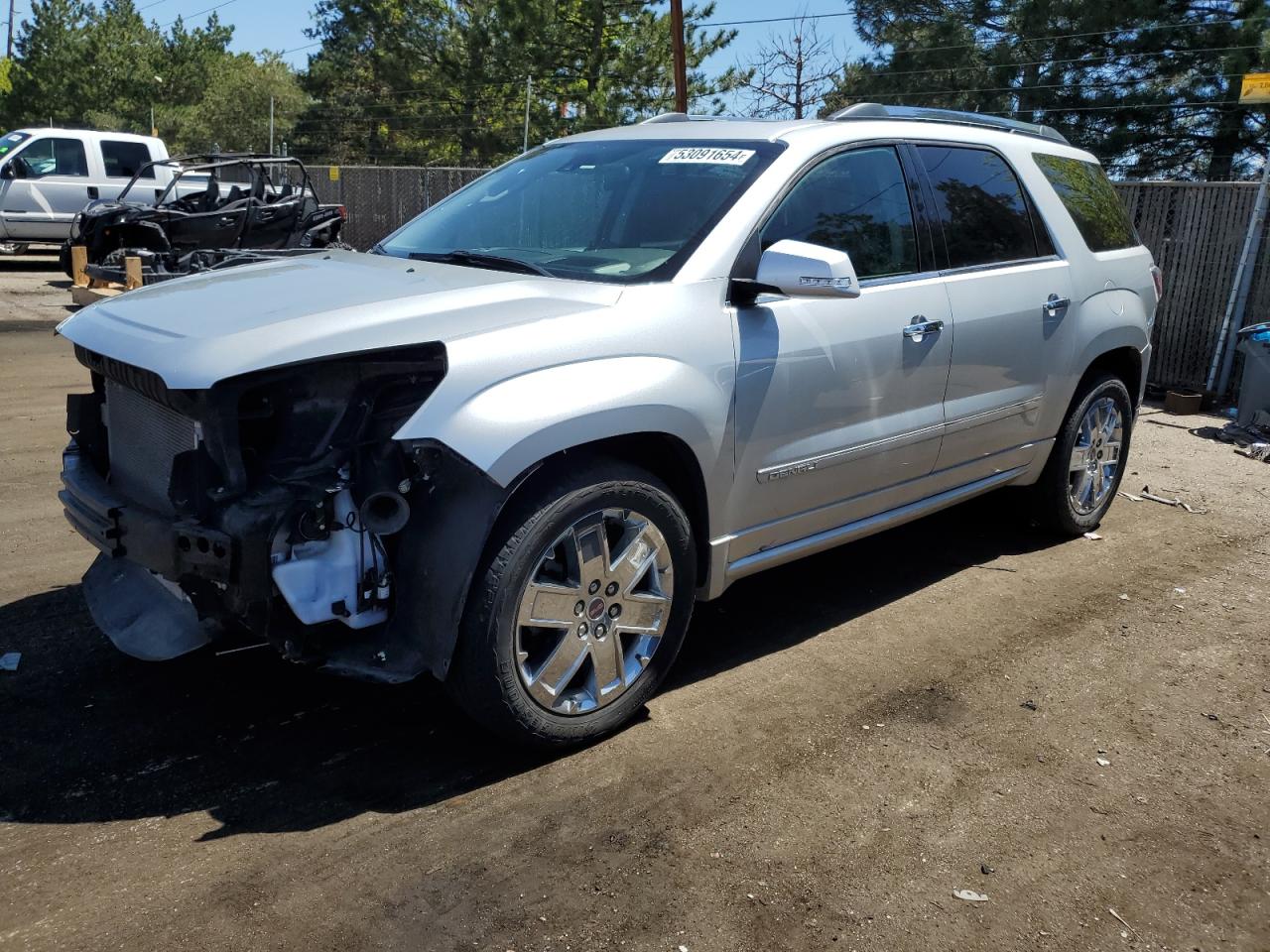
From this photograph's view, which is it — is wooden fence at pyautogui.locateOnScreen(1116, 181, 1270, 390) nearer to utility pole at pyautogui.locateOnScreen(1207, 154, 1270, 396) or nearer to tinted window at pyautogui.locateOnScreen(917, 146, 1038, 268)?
utility pole at pyautogui.locateOnScreen(1207, 154, 1270, 396)

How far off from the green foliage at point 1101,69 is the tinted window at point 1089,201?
41.4 feet

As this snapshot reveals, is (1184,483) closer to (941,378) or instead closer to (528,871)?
(941,378)

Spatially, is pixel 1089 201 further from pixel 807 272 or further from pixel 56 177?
pixel 56 177

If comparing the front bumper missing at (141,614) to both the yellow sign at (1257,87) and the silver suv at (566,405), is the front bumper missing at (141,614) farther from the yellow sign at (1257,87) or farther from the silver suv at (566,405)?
the yellow sign at (1257,87)

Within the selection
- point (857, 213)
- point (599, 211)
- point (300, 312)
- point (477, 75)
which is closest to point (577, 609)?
point (300, 312)

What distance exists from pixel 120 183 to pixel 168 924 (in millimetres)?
19386

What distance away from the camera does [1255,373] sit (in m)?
8.98

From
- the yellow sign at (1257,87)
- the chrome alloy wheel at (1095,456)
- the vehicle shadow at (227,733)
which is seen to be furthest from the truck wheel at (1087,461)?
the yellow sign at (1257,87)

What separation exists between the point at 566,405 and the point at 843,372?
130cm

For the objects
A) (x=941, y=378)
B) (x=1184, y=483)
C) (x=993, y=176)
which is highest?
(x=993, y=176)

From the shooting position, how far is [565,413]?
→ 10.6 feet

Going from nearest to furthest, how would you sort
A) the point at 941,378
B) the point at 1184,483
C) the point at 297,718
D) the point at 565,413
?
the point at 565,413 < the point at 297,718 < the point at 941,378 < the point at 1184,483

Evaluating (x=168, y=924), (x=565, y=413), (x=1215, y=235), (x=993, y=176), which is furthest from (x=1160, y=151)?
(x=168, y=924)

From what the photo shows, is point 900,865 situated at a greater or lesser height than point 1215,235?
lesser
